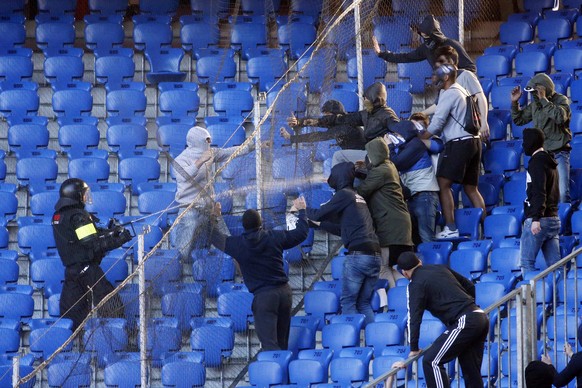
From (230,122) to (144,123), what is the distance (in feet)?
3.71

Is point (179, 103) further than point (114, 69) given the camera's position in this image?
No

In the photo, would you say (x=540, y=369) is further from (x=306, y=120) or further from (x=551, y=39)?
(x=551, y=39)

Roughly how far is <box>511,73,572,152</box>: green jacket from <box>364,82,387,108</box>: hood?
4.64 feet

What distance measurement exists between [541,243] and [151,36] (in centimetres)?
719

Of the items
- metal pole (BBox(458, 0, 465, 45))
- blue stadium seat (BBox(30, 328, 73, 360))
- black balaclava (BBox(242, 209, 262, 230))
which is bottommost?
blue stadium seat (BBox(30, 328, 73, 360))

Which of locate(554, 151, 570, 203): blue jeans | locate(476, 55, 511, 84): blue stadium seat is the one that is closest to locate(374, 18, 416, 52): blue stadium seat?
locate(476, 55, 511, 84): blue stadium seat

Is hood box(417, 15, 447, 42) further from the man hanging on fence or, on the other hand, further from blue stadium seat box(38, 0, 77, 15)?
blue stadium seat box(38, 0, 77, 15)

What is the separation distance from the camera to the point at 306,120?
14.4 metres

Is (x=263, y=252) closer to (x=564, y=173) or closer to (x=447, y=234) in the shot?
(x=447, y=234)

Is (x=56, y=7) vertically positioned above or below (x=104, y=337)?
above

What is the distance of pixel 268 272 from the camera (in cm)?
1341

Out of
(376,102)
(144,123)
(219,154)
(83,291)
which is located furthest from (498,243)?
(144,123)

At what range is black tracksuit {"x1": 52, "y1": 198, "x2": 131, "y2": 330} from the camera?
1461 cm

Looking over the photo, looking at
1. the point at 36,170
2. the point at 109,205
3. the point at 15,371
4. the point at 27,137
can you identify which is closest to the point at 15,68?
the point at 27,137
